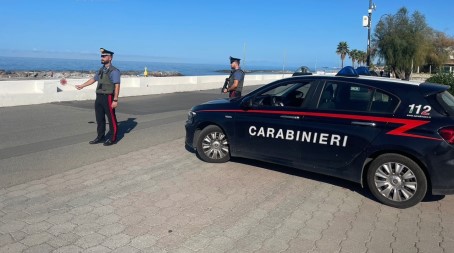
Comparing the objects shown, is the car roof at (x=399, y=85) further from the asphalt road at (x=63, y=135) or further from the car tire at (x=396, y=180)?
the asphalt road at (x=63, y=135)

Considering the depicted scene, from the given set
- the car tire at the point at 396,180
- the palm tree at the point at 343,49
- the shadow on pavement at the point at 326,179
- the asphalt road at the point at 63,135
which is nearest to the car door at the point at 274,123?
the shadow on pavement at the point at 326,179

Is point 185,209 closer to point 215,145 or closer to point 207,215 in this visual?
point 207,215

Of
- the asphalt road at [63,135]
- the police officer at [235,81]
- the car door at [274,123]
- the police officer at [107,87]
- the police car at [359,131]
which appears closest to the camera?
the police car at [359,131]

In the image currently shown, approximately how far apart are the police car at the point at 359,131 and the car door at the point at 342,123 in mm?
12

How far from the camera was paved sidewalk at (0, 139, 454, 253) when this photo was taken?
3668 mm

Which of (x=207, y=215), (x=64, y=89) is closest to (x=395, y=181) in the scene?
(x=207, y=215)

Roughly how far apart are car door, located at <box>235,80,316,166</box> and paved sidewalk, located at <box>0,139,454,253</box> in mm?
387

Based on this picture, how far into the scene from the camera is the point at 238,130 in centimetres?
601

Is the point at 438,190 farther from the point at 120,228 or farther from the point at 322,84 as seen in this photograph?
the point at 120,228

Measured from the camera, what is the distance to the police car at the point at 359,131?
447 centimetres

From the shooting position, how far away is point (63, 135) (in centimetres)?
831

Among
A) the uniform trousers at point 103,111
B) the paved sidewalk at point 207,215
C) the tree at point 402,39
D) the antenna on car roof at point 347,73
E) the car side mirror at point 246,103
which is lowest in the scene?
the paved sidewalk at point 207,215

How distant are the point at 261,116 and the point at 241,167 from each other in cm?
99

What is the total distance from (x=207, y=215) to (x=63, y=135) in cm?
527
